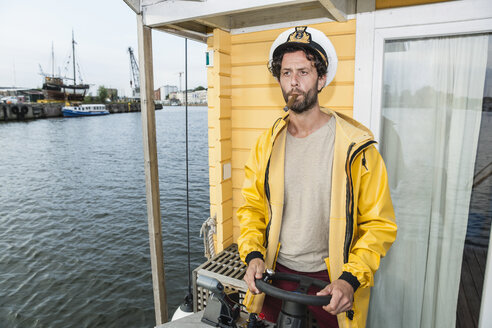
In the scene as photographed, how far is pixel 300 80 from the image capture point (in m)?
1.84

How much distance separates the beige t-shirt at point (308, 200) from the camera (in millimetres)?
1792

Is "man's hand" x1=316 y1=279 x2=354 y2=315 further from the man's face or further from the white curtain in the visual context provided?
the white curtain

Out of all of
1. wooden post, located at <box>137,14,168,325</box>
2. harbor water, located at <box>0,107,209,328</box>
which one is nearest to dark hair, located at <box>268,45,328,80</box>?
wooden post, located at <box>137,14,168,325</box>

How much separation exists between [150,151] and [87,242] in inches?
339

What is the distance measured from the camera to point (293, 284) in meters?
1.91

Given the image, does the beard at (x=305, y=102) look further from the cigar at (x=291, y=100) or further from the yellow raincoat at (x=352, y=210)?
the yellow raincoat at (x=352, y=210)

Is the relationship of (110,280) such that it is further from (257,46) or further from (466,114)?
(466,114)

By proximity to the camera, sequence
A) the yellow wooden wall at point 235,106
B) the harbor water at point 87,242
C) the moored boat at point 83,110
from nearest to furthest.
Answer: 1. the yellow wooden wall at point 235,106
2. the harbor water at point 87,242
3. the moored boat at point 83,110

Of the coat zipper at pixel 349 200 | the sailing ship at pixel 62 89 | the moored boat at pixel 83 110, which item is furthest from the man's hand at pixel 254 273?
the sailing ship at pixel 62 89

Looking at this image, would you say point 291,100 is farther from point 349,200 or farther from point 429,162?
point 429,162

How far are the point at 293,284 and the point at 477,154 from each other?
155 cm

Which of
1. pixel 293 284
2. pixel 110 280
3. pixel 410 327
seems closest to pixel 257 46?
pixel 293 284

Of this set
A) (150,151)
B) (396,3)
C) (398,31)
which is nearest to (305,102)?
(398,31)

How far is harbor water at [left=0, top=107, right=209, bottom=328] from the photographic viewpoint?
732cm
